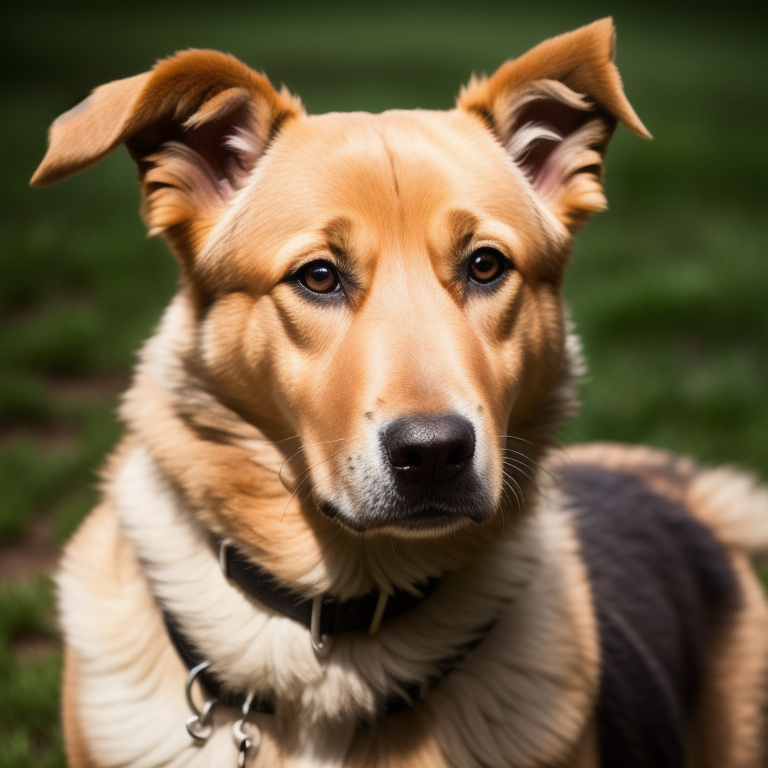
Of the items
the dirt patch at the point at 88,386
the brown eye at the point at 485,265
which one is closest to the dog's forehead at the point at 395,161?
the brown eye at the point at 485,265

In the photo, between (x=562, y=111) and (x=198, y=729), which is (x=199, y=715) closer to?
(x=198, y=729)

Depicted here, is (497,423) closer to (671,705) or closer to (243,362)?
(243,362)

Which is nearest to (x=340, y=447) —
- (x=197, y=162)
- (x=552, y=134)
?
(x=197, y=162)

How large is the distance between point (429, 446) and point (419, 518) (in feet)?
0.74

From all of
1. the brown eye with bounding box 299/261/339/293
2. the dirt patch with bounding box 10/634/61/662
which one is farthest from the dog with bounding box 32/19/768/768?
the dirt patch with bounding box 10/634/61/662

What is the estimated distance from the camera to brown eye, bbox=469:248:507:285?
269 cm

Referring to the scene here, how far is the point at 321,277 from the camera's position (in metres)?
2.61

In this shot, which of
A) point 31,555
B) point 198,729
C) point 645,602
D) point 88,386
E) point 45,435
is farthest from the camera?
point 88,386

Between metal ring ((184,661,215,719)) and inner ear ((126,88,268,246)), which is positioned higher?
inner ear ((126,88,268,246))

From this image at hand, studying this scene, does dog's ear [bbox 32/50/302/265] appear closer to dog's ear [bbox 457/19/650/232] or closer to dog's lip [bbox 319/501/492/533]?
dog's ear [bbox 457/19/650/232]

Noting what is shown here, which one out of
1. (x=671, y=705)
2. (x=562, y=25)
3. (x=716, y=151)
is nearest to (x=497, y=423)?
(x=671, y=705)

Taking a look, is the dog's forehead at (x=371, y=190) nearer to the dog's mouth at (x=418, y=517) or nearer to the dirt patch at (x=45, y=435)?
the dog's mouth at (x=418, y=517)

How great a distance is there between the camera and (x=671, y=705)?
3193 millimetres

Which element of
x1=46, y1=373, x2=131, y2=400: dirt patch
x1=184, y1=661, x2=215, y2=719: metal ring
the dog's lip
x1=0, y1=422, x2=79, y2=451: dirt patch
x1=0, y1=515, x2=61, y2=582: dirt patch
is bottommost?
x1=46, y1=373, x2=131, y2=400: dirt patch
